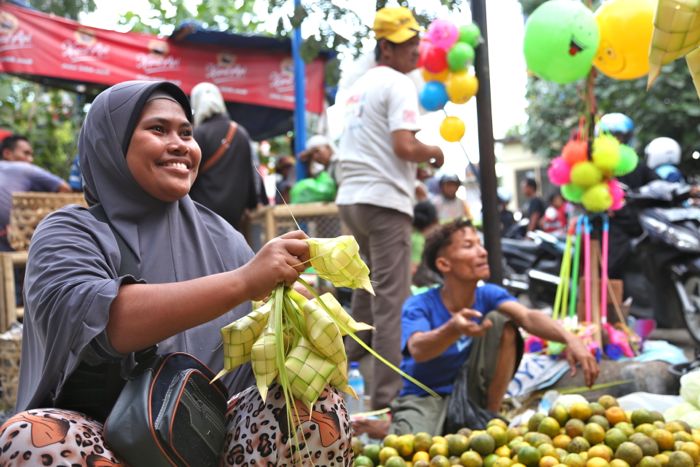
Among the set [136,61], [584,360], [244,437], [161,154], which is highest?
[136,61]

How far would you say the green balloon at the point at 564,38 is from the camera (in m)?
4.52

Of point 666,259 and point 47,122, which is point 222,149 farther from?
point 47,122

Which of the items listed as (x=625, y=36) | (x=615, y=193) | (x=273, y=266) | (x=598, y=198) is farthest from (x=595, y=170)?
(x=273, y=266)

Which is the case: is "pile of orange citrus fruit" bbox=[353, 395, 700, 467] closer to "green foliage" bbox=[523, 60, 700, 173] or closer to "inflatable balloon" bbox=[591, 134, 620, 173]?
"inflatable balloon" bbox=[591, 134, 620, 173]

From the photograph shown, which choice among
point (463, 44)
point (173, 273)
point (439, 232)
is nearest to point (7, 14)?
point (463, 44)

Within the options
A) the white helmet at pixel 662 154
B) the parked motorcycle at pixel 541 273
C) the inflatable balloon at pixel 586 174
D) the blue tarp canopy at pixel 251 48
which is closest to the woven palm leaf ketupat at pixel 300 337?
the inflatable balloon at pixel 586 174

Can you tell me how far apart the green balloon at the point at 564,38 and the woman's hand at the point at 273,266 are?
10.4 ft

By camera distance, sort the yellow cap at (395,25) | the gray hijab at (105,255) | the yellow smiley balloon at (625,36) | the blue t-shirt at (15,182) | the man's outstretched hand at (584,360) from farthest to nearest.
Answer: the blue t-shirt at (15,182) → the yellow smiley balloon at (625,36) → the yellow cap at (395,25) → the man's outstretched hand at (584,360) → the gray hijab at (105,255)

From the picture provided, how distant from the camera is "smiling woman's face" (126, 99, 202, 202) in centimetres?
212

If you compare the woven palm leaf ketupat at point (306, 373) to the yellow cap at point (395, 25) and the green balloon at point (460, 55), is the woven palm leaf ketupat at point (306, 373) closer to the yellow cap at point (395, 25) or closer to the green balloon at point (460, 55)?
the yellow cap at point (395, 25)

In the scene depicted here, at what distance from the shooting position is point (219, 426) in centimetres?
196

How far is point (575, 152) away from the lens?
5086 millimetres

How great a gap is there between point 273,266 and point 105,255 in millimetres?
473

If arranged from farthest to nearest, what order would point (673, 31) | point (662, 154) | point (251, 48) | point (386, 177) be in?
1. point (251, 48)
2. point (662, 154)
3. point (386, 177)
4. point (673, 31)
